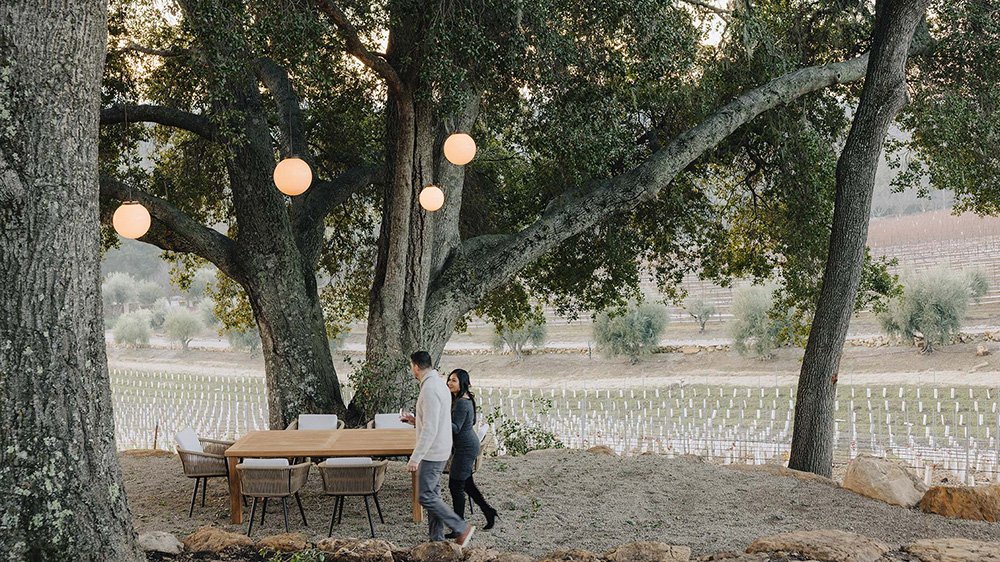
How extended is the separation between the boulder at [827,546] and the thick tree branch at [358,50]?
4736 mm

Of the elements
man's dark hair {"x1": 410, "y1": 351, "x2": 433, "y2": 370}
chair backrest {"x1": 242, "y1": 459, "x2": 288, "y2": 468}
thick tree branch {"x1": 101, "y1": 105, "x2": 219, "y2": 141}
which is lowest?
chair backrest {"x1": 242, "y1": 459, "x2": 288, "y2": 468}

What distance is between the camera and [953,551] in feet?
12.3

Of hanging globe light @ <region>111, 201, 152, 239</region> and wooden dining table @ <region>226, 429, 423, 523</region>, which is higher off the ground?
hanging globe light @ <region>111, 201, 152, 239</region>

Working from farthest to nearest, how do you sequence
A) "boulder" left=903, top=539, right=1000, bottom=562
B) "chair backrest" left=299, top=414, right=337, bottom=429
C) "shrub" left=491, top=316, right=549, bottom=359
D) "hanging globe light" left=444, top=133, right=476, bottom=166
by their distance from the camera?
"shrub" left=491, top=316, right=549, bottom=359
"chair backrest" left=299, top=414, right=337, bottom=429
"hanging globe light" left=444, top=133, right=476, bottom=166
"boulder" left=903, top=539, right=1000, bottom=562

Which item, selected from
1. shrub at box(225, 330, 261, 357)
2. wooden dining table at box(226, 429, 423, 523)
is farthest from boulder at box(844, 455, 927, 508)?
shrub at box(225, 330, 261, 357)

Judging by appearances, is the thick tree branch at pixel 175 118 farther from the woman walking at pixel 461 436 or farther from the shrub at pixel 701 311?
the shrub at pixel 701 311

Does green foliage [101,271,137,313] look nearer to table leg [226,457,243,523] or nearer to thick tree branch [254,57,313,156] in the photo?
thick tree branch [254,57,313,156]

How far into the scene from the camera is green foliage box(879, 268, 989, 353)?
28672 mm

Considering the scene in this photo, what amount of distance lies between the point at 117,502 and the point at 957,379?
1094 inches

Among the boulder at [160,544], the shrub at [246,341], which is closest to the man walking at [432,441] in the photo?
the boulder at [160,544]

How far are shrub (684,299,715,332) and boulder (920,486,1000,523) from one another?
110ft

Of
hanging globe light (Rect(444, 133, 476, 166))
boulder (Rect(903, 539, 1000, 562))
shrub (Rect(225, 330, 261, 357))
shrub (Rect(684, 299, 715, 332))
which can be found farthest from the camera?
shrub (Rect(225, 330, 261, 357))

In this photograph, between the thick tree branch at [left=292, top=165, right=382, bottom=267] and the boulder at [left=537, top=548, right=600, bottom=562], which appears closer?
the boulder at [left=537, top=548, right=600, bottom=562]

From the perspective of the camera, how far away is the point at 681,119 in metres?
9.56
